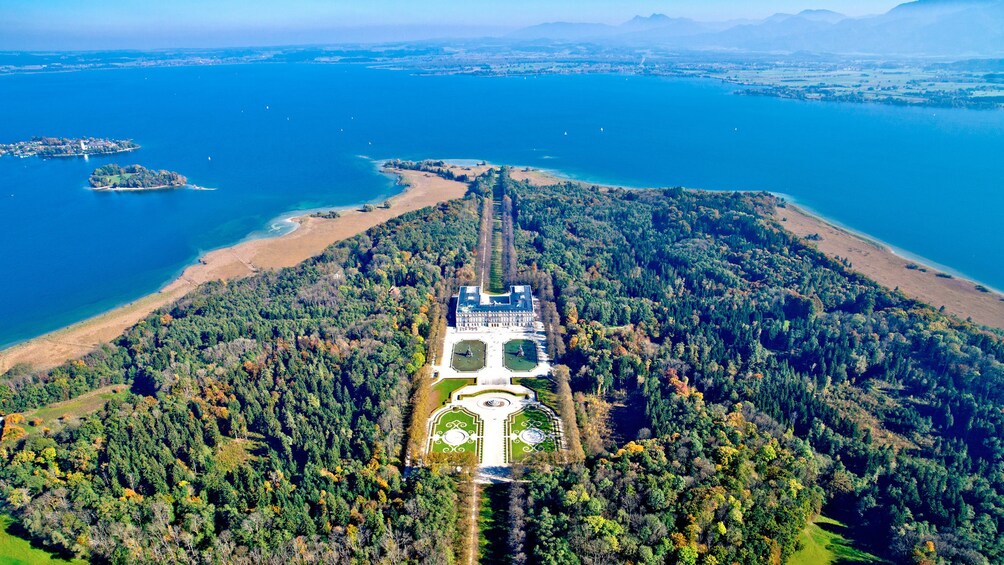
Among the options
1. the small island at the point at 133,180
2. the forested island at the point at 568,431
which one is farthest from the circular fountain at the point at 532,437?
the small island at the point at 133,180

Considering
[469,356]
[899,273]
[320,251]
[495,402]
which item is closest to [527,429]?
[495,402]

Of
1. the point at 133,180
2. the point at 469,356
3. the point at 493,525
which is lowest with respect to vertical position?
the point at 493,525

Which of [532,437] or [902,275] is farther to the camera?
[902,275]

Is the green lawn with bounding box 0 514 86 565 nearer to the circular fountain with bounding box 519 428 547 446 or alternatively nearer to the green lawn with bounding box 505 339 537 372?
the circular fountain with bounding box 519 428 547 446

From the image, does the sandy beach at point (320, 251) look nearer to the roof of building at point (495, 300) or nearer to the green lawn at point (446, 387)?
the roof of building at point (495, 300)

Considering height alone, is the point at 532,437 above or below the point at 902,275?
below

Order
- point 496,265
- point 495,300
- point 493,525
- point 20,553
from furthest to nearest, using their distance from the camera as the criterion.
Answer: point 496,265 → point 495,300 → point 493,525 → point 20,553

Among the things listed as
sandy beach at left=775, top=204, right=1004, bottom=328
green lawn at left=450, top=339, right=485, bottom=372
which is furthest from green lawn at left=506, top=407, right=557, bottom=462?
sandy beach at left=775, top=204, right=1004, bottom=328

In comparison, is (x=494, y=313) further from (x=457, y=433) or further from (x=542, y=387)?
(x=457, y=433)
